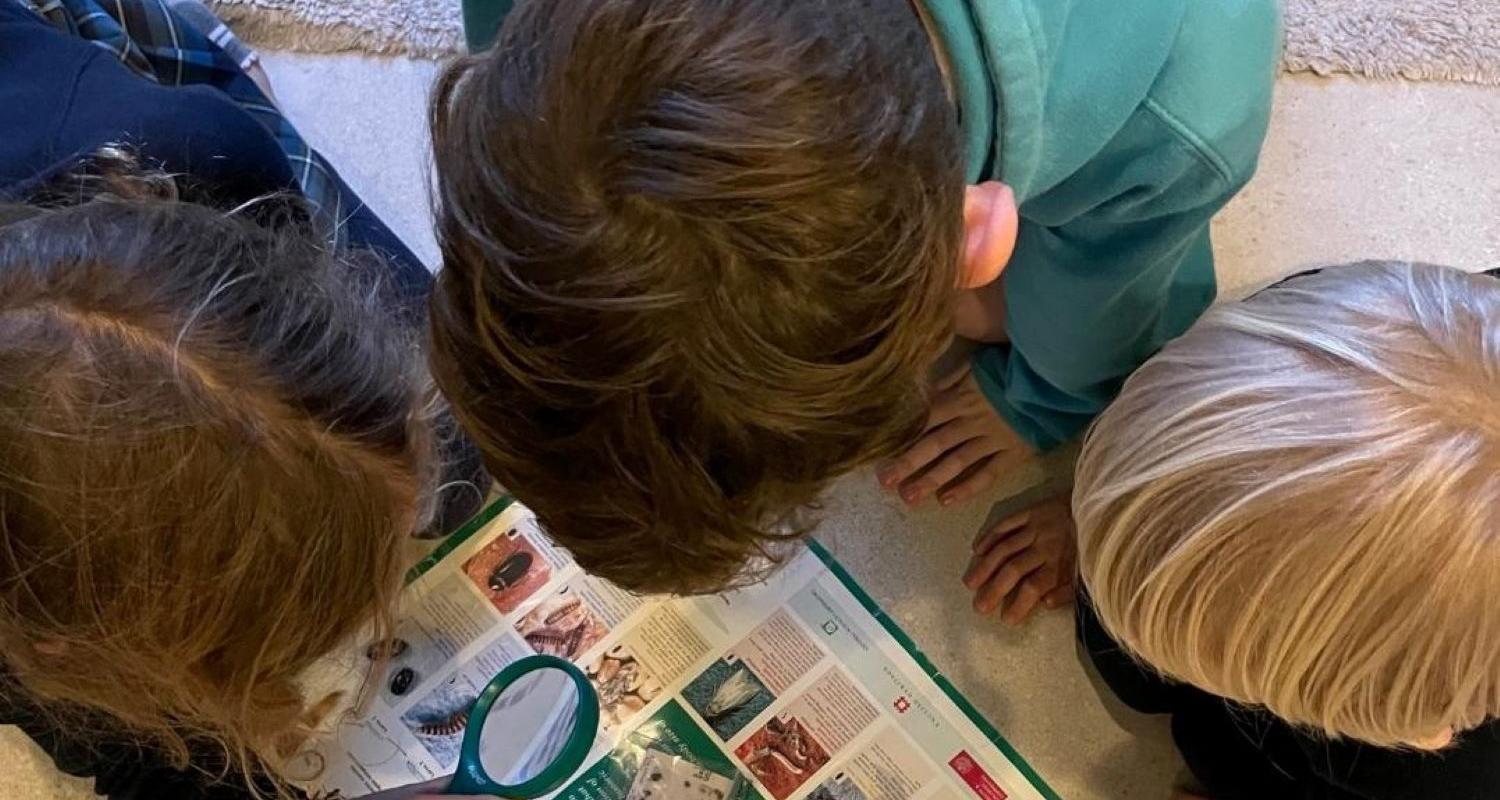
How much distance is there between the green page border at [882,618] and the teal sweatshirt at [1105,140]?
0.67ft

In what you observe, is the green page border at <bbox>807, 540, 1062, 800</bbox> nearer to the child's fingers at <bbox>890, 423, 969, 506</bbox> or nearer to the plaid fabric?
the child's fingers at <bbox>890, 423, 969, 506</bbox>

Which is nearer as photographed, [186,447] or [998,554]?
[186,447]

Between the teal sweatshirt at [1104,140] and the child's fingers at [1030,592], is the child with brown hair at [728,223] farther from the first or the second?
the child's fingers at [1030,592]

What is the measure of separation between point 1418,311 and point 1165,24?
0.16 metres

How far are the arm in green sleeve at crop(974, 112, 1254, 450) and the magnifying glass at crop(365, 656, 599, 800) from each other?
335 mm

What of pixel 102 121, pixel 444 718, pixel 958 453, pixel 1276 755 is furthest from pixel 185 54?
pixel 1276 755

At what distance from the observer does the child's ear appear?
484 mm

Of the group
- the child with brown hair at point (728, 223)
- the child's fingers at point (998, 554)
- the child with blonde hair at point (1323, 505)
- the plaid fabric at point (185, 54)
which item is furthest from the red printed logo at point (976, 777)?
the plaid fabric at point (185, 54)

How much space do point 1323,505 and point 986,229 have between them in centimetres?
19

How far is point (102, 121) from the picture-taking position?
2.23 feet

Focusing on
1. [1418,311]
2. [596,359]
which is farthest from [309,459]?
[1418,311]

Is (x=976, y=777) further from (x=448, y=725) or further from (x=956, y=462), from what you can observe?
(x=448, y=725)

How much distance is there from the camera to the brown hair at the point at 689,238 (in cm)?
40

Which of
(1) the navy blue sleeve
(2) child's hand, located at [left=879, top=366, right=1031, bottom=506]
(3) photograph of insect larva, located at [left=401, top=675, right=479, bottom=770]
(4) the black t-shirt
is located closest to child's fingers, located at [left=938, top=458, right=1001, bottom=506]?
(2) child's hand, located at [left=879, top=366, right=1031, bottom=506]
